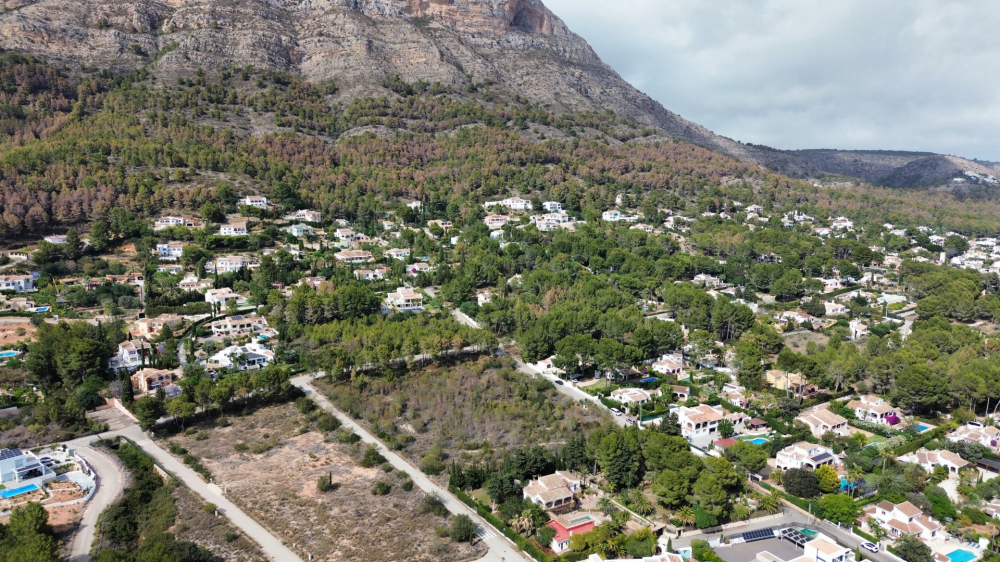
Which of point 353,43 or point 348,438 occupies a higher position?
point 353,43

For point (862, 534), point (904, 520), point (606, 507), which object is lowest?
point (606, 507)

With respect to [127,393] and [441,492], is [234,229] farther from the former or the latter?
[441,492]

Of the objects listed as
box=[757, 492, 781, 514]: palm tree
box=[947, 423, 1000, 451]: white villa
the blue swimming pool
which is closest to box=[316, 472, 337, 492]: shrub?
the blue swimming pool

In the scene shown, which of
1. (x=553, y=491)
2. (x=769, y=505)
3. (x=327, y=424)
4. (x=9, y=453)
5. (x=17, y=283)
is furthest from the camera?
(x=17, y=283)

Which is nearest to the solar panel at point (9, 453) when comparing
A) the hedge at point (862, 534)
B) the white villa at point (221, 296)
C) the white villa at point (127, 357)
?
the white villa at point (127, 357)

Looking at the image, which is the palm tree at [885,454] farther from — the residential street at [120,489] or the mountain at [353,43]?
the mountain at [353,43]

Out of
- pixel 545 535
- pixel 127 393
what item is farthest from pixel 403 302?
pixel 545 535
